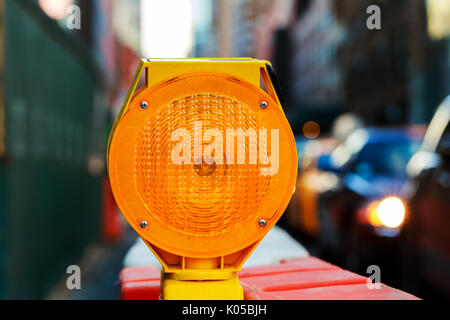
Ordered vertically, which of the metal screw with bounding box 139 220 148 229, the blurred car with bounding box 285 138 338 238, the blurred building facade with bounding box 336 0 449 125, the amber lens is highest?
the blurred building facade with bounding box 336 0 449 125

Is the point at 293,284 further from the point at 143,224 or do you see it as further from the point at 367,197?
the point at 367,197


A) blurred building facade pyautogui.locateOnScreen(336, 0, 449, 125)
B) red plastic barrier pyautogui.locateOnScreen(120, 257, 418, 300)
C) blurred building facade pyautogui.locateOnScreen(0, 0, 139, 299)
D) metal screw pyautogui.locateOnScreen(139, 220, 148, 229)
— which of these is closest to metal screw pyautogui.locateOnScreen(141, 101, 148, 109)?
metal screw pyautogui.locateOnScreen(139, 220, 148, 229)

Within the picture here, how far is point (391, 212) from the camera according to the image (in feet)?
21.4

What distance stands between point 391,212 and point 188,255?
17.7 feet

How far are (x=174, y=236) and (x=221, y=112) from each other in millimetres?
238

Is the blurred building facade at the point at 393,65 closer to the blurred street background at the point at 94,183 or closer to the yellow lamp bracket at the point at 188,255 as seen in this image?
the blurred street background at the point at 94,183

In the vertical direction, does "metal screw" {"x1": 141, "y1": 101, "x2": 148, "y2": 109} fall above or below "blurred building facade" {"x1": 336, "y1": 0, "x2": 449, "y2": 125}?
below

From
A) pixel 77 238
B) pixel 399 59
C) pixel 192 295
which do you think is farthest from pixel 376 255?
pixel 399 59

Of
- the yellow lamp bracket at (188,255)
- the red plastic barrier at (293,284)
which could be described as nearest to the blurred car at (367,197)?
the red plastic barrier at (293,284)

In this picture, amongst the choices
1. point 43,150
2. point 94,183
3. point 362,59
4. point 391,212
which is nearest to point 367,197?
point 391,212

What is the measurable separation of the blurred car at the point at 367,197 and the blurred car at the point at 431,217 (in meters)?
0.35

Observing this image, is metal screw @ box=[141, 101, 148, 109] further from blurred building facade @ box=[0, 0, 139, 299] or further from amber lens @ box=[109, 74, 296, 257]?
blurred building facade @ box=[0, 0, 139, 299]

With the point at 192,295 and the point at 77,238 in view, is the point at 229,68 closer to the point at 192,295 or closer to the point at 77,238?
the point at 192,295

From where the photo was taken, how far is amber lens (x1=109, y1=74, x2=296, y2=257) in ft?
4.32
